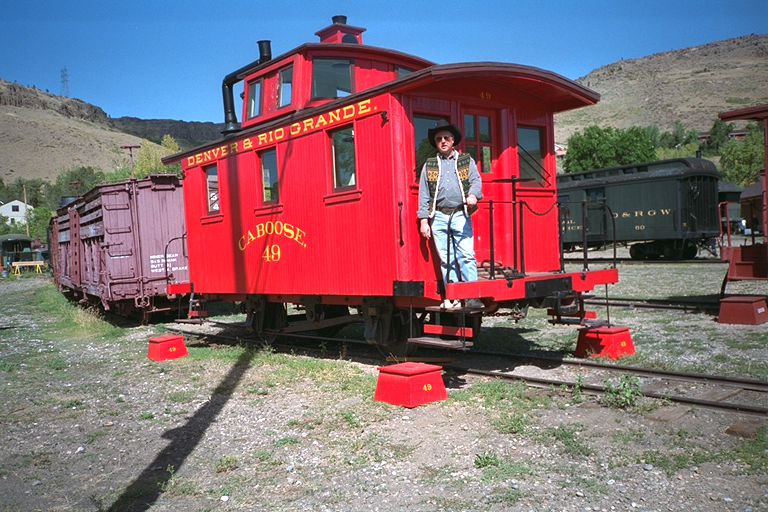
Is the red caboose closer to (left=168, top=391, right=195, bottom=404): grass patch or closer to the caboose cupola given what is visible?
the caboose cupola

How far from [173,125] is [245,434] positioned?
202 m

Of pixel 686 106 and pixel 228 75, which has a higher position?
pixel 686 106

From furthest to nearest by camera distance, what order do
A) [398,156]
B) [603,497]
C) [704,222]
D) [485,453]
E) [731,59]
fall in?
[731,59] < [704,222] < [398,156] < [485,453] < [603,497]

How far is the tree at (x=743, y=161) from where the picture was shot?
48.3m

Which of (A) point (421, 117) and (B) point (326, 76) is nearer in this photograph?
(A) point (421, 117)

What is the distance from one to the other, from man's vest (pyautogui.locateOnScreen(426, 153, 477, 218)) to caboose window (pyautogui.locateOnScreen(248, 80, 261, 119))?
3988 millimetres

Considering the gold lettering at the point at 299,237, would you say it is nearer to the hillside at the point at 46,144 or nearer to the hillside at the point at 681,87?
the hillside at the point at 681,87

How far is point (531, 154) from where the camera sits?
28.4 feet

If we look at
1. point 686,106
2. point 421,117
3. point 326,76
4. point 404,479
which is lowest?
point 404,479

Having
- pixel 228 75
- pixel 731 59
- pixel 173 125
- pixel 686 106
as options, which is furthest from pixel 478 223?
pixel 173 125

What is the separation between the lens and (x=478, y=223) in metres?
8.18

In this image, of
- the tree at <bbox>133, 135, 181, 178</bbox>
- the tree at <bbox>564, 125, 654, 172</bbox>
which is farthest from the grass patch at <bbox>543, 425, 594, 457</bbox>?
the tree at <bbox>564, 125, 654, 172</bbox>

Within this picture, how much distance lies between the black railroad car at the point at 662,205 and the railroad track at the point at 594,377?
50.8 feet

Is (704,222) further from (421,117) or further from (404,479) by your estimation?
(404,479)
